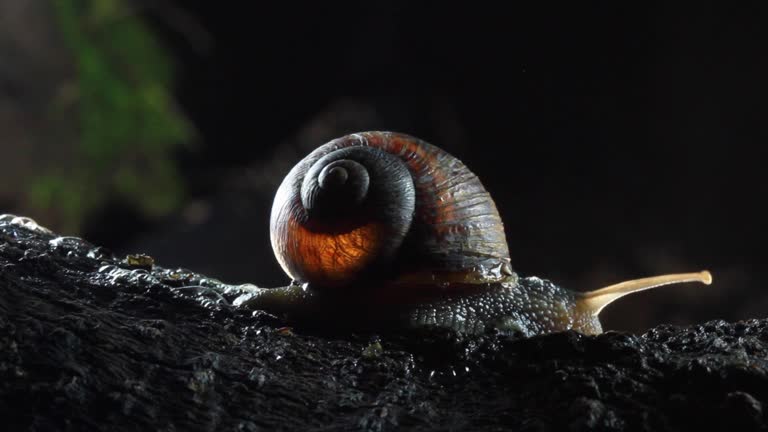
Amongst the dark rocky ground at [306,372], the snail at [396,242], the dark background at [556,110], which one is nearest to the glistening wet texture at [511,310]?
the snail at [396,242]

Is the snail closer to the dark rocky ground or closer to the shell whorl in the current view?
the shell whorl

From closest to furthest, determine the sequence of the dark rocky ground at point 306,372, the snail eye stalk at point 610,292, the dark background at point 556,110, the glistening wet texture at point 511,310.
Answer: the dark rocky ground at point 306,372, the glistening wet texture at point 511,310, the snail eye stalk at point 610,292, the dark background at point 556,110

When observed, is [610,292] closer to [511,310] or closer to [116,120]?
[511,310]

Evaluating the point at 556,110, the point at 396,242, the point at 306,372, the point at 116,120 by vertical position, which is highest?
the point at 116,120

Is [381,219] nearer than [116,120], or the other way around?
[381,219]

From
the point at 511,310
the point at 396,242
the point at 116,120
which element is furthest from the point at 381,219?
the point at 116,120

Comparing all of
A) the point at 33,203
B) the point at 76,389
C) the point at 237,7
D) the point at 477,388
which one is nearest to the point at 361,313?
the point at 477,388

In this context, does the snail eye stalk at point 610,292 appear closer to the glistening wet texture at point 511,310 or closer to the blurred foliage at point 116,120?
the glistening wet texture at point 511,310
